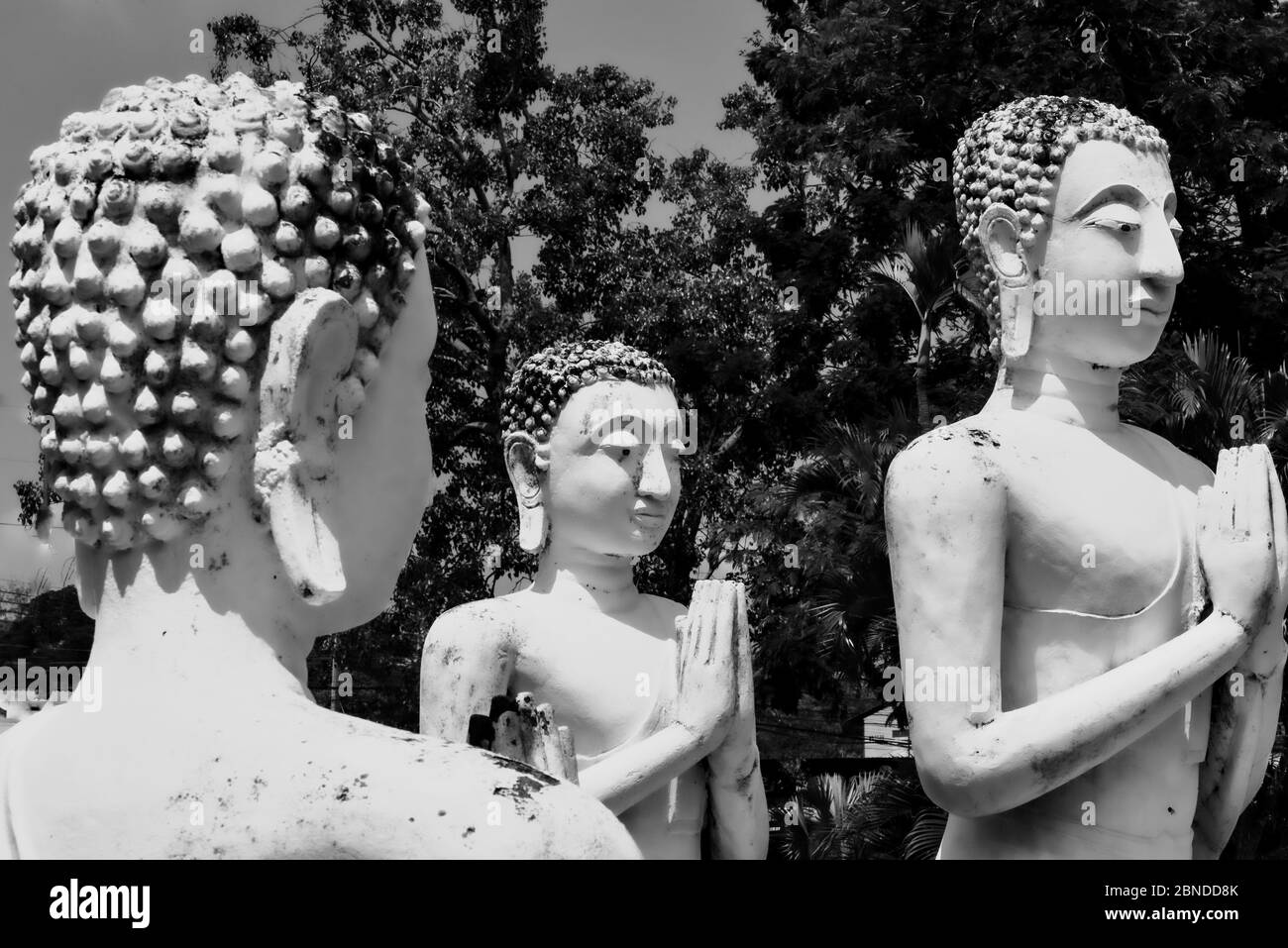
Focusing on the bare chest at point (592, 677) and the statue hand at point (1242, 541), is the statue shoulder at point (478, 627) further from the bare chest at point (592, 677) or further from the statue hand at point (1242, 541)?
the statue hand at point (1242, 541)

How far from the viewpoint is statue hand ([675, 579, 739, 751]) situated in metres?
5.17

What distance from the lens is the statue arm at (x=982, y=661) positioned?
4.10 metres

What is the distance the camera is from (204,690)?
2088mm

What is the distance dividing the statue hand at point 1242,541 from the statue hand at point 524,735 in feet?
7.65

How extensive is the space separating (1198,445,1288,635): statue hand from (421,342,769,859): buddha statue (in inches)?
61.5

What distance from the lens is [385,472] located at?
235 cm

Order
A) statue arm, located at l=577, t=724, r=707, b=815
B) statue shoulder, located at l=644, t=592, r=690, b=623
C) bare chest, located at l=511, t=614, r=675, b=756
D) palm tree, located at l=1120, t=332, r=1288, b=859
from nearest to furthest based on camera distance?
statue arm, located at l=577, t=724, r=707, b=815 → bare chest, located at l=511, t=614, r=675, b=756 → statue shoulder, located at l=644, t=592, r=690, b=623 → palm tree, located at l=1120, t=332, r=1288, b=859

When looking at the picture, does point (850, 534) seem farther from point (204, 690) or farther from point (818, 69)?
point (204, 690)

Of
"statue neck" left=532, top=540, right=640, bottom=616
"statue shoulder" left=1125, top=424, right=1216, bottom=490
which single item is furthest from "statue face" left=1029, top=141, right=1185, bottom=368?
"statue neck" left=532, top=540, right=640, bottom=616

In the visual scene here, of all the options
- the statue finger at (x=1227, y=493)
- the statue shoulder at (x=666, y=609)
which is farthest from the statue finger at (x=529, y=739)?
the statue shoulder at (x=666, y=609)

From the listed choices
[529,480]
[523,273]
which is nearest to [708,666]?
[529,480]

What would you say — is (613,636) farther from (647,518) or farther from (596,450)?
(596,450)

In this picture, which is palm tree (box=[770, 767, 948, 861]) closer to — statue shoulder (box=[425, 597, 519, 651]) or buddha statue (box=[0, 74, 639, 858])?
statue shoulder (box=[425, 597, 519, 651])

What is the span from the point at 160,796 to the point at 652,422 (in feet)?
12.8
